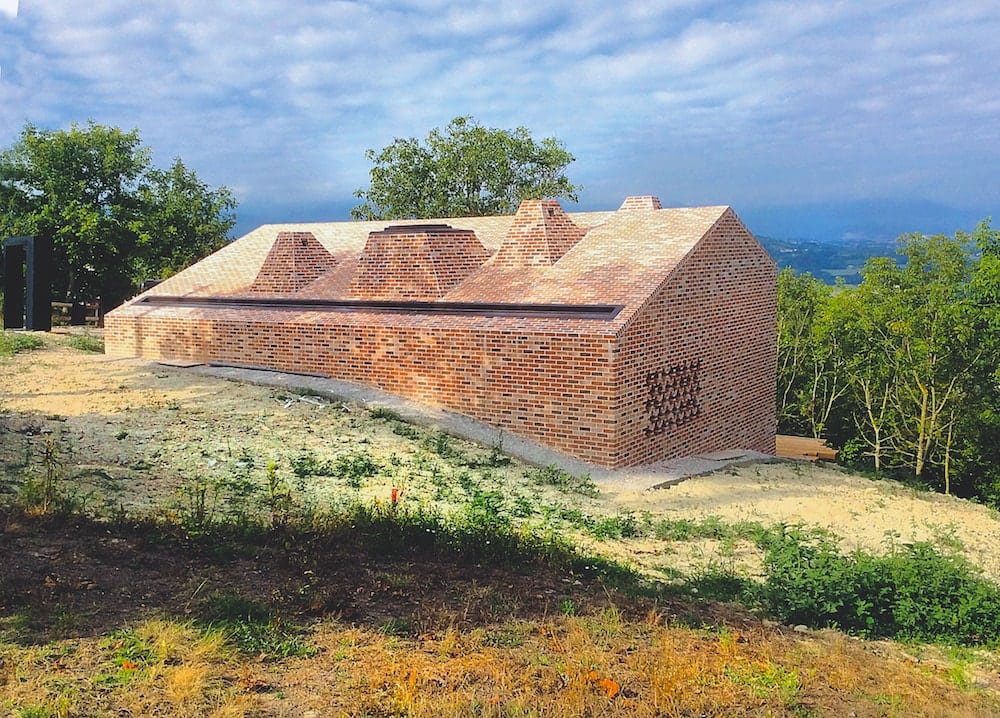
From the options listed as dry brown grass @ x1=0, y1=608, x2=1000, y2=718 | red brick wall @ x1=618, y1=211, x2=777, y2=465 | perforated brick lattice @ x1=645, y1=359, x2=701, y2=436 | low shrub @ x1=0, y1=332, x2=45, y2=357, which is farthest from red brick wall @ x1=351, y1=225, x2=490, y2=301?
dry brown grass @ x1=0, y1=608, x2=1000, y2=718

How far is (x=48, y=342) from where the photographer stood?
19.1m

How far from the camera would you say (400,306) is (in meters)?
16.0

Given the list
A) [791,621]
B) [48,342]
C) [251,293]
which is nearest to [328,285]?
[251,293]

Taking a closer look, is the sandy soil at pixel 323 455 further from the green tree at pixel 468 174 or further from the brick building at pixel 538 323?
the green tree at pixel 468 174

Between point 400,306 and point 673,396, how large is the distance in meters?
5.00

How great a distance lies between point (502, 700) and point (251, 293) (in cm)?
1504

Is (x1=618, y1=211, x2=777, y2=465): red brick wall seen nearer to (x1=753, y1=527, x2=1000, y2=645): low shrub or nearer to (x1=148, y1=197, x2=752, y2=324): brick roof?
(x1=148, y1=197, x2=752, y2=324): brick roof

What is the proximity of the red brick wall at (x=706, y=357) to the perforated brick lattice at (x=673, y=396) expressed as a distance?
0.05 ft

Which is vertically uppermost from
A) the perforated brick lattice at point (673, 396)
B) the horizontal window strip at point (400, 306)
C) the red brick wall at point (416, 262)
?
the red brick wall at point (416, 262)

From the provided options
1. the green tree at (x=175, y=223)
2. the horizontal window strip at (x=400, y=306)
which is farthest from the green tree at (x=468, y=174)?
the horizontal window strip at (x=400, y=306)

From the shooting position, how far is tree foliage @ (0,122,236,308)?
30.6m

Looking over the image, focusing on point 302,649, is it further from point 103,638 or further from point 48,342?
point 48,342

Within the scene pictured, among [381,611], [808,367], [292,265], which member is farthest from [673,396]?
[808,367]

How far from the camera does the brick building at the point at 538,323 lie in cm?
1324
